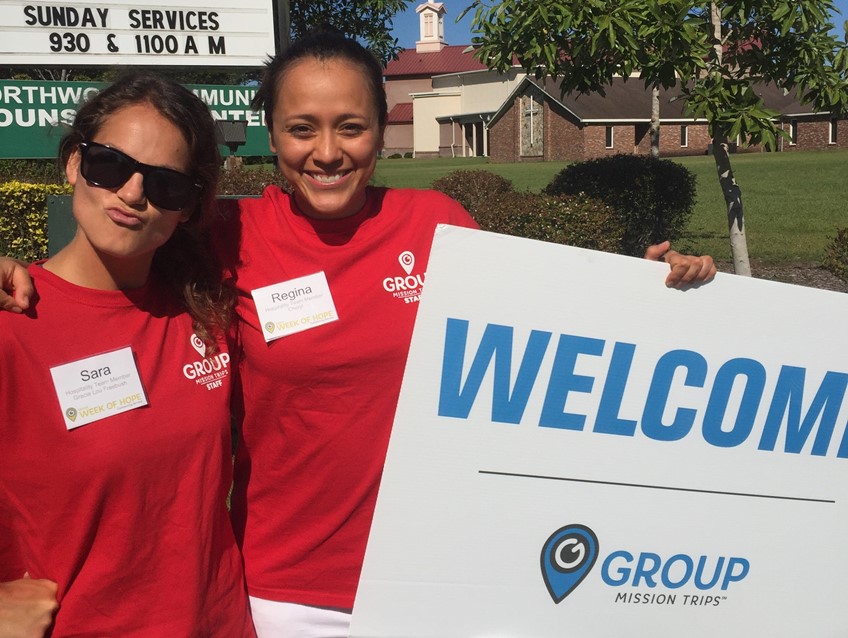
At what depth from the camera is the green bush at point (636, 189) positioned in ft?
31.8

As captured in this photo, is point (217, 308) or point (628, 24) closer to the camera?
point (217, 308)

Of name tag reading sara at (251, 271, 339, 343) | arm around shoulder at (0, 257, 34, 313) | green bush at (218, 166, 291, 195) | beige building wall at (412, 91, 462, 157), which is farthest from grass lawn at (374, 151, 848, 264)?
beige building wall at (412, 91, 462, 157)

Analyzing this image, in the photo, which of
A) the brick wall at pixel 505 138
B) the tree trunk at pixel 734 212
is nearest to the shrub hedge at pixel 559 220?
the tree trunk at pixel 734 212

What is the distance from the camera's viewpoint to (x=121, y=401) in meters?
1.72

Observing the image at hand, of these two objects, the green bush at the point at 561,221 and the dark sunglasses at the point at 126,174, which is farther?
the green bush at the point at 561,221

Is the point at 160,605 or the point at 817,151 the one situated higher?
the point at 817,151

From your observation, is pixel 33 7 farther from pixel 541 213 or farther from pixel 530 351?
pixel 530 351

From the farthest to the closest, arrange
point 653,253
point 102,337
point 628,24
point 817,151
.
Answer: point 817,151 < point 628,24 < point 653,253 < point 102,337

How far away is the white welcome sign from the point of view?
1.82 m

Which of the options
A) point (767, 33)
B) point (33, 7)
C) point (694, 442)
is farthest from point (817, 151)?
point (694, 442)

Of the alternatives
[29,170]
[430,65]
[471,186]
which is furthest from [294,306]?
[430,65]

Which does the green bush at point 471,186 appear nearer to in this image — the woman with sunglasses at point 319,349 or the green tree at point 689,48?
the green tree at point 689,48

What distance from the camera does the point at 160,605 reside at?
1825 mm

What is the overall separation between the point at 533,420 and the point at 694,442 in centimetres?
37
